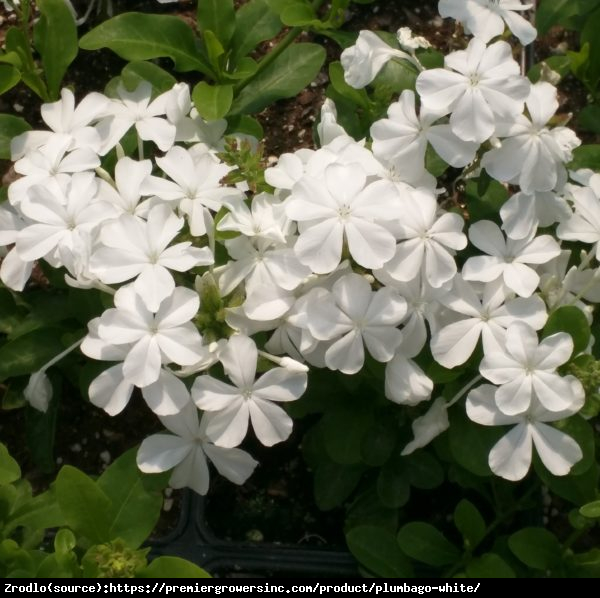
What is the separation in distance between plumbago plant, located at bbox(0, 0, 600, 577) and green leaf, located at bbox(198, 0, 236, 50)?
0.73ft

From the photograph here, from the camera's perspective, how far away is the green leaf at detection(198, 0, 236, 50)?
4.24 ft

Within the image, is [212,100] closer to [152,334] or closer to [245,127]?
[245,127]

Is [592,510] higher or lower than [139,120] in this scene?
lower

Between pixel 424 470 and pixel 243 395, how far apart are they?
1.18 ft

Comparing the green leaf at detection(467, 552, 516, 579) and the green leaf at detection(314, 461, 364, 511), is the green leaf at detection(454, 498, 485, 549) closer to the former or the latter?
the green leaf at detection(467, 552, 516, 579)

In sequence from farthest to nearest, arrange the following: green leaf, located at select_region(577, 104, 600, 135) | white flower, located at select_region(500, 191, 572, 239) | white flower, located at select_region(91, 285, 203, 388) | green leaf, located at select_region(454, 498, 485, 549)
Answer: green leaf, located at select_region(577, 104, 600, 135) < green leaf, located at select_region(454, 498, 485, 549) < white flower, located at select_region(500, 191, 572, 239) < white flower, located at select_region(91, 285, 203, 388)

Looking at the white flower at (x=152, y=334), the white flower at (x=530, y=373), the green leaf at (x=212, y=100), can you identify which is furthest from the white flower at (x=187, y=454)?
the green leaf at (x=212, y=100)

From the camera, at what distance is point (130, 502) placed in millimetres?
1033

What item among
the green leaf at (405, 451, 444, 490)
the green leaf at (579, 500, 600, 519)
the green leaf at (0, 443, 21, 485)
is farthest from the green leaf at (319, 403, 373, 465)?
the green leaf at (0, 443, 21, 485)


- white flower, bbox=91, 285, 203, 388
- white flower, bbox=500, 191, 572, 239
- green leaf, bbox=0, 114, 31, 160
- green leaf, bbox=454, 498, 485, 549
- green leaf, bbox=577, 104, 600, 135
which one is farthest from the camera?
green leaf, bbox=577, 104, 600, 135

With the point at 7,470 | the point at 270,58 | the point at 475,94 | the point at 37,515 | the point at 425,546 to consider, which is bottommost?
the point at 425,546

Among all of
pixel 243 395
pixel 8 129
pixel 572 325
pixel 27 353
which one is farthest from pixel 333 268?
pixel 8 129

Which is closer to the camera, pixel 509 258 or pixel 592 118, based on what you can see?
pixel 509 258

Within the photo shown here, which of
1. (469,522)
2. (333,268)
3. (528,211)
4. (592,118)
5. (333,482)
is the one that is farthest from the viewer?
(592,118)
